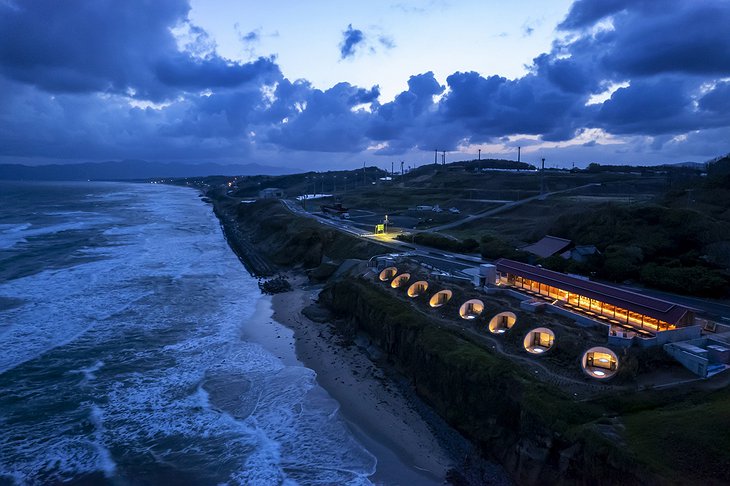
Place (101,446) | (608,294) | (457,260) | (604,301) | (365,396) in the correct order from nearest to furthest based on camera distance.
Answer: (101,446) < (365,396) < (604,301) < (608,294) < (457,260)

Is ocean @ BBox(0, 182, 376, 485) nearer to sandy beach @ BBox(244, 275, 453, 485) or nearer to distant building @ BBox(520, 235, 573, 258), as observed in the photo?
sandy beach @ BBox(244, 275, 453, 485)

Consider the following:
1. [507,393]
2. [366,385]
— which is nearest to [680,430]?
[507,393]

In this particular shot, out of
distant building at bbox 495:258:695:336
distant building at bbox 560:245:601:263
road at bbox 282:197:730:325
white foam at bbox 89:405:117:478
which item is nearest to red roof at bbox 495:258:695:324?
distant building at bbox 495:258:695:336

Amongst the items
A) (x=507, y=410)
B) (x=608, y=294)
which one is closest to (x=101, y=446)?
(x=507, y=410)

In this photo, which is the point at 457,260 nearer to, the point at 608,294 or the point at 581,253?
the point at 581,253

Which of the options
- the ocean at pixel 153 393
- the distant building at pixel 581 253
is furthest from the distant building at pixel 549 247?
the ocean at pixel 153 393

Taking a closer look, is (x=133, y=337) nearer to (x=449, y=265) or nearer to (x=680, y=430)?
(x=449, y=265)
